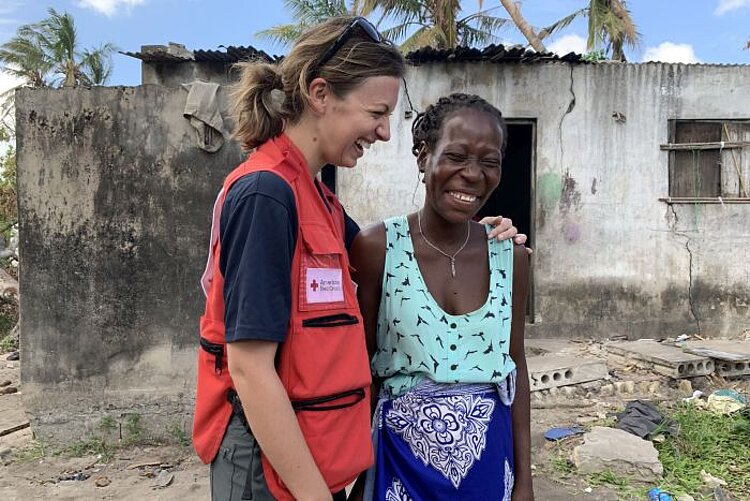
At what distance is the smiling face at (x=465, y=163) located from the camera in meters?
1.46

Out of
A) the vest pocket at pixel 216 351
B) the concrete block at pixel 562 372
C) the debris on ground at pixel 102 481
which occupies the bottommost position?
the debris on ground at pixel 102 481

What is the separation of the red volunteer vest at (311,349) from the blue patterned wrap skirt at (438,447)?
0.23 metres

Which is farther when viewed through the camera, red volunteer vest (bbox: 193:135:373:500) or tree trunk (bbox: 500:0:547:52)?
tree trunk (bbox: 500:0:547:52)

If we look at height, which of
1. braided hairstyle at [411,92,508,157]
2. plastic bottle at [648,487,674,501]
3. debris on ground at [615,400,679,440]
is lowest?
plastic bottle at [648,487,674,501]

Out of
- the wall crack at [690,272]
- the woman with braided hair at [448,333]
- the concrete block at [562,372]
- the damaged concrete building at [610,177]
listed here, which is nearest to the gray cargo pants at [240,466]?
the woman with braided hair at [448,333]

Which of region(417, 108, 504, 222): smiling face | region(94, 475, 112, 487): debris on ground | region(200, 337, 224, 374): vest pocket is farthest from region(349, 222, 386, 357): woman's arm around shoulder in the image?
region(94, 475, 112, 487): debris on ground

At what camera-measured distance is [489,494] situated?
1.44 meters

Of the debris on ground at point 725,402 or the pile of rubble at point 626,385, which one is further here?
the debris on ground at point 725,402

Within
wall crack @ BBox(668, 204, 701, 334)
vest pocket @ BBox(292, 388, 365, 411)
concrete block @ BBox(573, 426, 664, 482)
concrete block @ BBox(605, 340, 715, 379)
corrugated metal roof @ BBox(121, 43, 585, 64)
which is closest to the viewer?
vest pocket @ BBox(292, 388, 365, 411)

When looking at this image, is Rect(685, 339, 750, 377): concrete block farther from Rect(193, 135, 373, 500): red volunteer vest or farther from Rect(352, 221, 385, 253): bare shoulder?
Rect(193, 135, 373, 500): red volunteer vest

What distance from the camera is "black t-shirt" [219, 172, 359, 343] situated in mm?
1030

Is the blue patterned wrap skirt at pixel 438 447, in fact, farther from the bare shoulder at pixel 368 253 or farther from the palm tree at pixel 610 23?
the palm tree at pixel 610 23

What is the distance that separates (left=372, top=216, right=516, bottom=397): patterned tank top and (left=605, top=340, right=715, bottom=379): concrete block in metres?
4.64

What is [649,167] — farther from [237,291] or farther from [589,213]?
[237,291]
